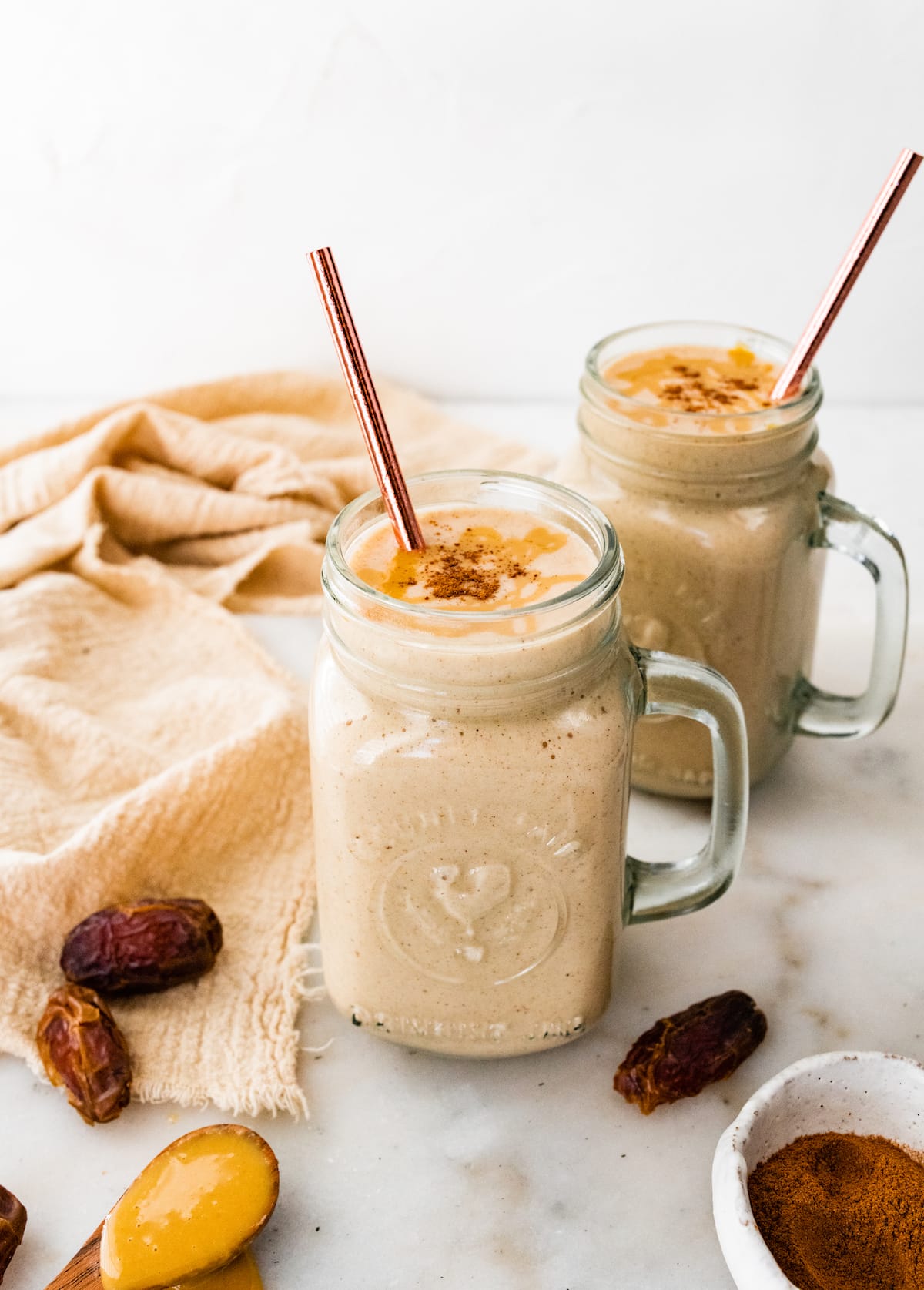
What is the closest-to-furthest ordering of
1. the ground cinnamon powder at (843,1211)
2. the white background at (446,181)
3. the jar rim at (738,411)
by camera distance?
the ground cinnamon powder at (843,1211)
the jar rim at (738,411)
the white background at (446,181)

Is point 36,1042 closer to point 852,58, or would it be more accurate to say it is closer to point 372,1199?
point 372,1199

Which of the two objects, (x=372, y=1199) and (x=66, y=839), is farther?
(x=66, y=839)

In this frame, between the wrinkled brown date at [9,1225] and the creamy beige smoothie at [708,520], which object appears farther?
the creamy beige smoothie at [708,520]

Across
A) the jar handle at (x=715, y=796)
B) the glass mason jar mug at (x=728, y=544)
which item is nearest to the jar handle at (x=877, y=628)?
the glass mason jar mug at (x=728, y=544)

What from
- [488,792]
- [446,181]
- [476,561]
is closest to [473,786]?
[488,792]

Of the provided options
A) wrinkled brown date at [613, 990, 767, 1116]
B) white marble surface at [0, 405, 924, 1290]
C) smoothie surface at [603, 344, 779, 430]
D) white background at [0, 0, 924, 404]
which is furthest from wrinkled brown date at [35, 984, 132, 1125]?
white background at [0, 0, 924, 404]

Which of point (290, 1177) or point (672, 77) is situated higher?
point (672, 77)

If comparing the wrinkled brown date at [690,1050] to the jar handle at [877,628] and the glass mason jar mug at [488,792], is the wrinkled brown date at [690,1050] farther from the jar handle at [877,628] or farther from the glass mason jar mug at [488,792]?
the jar handle at [877,628]

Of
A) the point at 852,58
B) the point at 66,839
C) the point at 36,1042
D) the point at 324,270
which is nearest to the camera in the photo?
the point at 324,270

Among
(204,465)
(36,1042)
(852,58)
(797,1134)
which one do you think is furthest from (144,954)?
(852,58)
